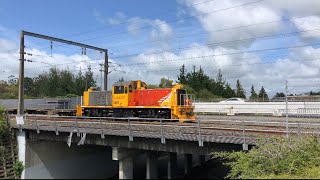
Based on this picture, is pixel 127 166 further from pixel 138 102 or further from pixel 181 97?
pixel 138 102

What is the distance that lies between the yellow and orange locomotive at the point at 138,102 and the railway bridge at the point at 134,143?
6978mm

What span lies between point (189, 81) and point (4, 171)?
226 feet

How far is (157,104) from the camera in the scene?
27.9 m

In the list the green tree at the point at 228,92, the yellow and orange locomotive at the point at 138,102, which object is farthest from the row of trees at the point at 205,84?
the yellow and orange locomotive at the point at 138,102

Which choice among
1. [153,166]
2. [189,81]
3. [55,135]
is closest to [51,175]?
[153,166]

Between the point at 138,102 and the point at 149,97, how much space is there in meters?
1.30

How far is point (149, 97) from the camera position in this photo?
28.8 metres

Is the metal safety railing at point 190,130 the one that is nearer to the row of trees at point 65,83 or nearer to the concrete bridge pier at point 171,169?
the concrete bridge pier at point 171,169

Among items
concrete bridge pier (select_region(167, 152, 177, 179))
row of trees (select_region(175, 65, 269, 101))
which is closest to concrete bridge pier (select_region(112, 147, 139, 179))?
concrete bridge pier (select_region(167, 152, 177, 179))

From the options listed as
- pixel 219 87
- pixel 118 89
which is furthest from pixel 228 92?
pixel 118 89

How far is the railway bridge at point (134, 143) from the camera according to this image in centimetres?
466

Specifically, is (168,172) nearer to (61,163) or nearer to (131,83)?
(61,163)

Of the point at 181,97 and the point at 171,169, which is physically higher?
the point at 181,97

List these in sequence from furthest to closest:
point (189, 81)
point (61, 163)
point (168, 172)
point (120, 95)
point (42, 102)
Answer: point (189, 81) < point (42, 102) < point (120, 95) < point (168, 172) < point (61, 163)
